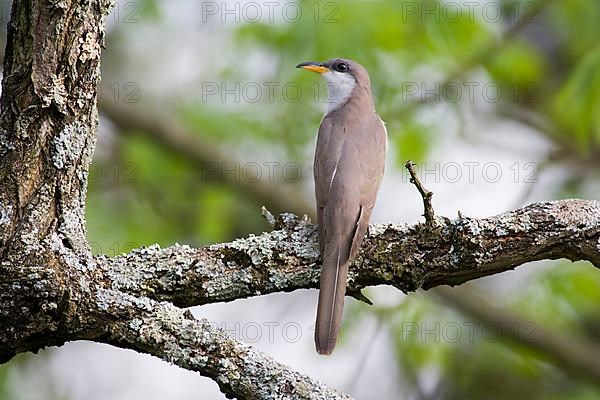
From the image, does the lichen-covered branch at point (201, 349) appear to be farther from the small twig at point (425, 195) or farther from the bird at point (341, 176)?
the small twig at point (425, 195)

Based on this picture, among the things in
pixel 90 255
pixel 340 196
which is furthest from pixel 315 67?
pixel 90 255

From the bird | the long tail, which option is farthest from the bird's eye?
the long tail

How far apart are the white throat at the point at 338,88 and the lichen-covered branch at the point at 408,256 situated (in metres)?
1.94

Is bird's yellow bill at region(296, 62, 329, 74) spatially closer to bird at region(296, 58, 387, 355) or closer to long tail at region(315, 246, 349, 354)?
bird at region(296, 58, 387, 355)

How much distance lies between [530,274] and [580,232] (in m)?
4.45

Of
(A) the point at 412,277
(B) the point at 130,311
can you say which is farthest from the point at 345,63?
(B) the point at 130,311

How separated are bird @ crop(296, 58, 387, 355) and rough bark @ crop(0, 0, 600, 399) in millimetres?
190

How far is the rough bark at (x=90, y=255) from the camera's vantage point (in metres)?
3.08

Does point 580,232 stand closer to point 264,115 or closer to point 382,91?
point 382,91

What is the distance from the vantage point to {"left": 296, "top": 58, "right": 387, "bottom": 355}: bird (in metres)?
3.55

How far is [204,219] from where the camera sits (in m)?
7.75

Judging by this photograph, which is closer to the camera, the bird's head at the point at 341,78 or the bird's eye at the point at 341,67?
the bird's head at the point at 341,78

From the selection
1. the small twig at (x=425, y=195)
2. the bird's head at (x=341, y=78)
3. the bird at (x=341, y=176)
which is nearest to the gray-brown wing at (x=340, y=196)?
the bird at (x=341, y=176)

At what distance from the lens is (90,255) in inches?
129
